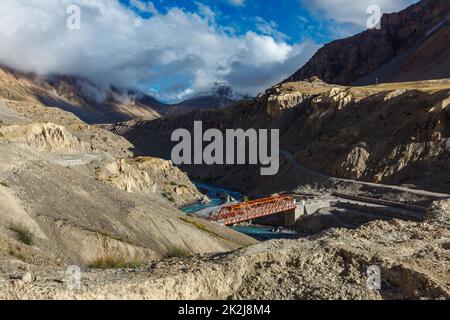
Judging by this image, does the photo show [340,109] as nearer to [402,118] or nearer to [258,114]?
[402,118]

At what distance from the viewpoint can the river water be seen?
201 feet

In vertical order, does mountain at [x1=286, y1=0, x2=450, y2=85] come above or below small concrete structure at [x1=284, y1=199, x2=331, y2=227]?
above

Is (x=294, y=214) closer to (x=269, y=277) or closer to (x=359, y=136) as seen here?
(x=359, y=136)

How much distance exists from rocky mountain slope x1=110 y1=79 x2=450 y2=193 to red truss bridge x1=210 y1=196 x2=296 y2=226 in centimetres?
1485

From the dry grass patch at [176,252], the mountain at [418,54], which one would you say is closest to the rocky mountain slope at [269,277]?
the dry grass patch at [176,252]

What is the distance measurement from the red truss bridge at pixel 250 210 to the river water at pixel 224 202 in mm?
2000

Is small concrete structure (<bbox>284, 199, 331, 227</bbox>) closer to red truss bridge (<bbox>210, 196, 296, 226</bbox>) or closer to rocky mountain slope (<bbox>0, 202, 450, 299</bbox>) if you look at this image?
red truss bridge (<bbox>210, 196, 296, 226</bbox>)

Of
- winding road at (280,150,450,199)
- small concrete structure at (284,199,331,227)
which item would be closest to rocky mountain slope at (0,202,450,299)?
winding road at (280,150,450,199)

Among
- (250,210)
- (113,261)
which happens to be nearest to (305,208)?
(250,210)

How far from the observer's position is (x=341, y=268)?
53.0ft

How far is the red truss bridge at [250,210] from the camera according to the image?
6034cm

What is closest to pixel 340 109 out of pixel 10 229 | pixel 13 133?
pixel 13 133

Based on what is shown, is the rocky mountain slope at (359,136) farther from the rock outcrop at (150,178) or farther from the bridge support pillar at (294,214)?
the rock outcrop at (150,178)
